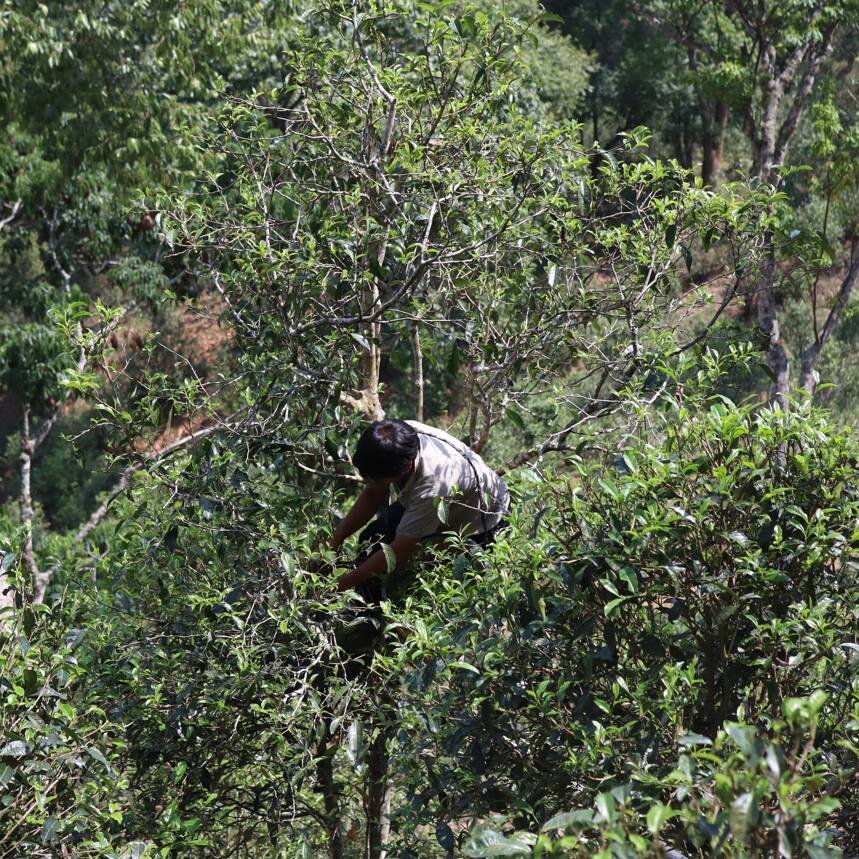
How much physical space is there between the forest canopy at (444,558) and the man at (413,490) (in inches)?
4.6

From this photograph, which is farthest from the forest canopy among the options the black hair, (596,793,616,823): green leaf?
the black hair

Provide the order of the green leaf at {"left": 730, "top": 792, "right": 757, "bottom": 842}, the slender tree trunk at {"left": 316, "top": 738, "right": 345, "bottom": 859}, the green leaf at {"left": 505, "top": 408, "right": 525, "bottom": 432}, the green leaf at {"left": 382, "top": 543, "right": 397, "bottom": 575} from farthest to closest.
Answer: the green leaf at {"left": 505, "top": 408, "right": 525, "bottom": 432}
the slender tree trunk at {"left": 316, "top": 738, "right": 345, "bottom": 859}
the green leaf at {"left": 382, "top": 543, "right": 397, "bottom": 575}
the green leaf at {"left": 730, "top": 792, "right": 757, "bottom": 842}

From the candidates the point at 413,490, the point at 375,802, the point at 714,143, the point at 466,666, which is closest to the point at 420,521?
the point at 413,490

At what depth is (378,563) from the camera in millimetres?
3645

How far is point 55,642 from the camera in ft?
11.4

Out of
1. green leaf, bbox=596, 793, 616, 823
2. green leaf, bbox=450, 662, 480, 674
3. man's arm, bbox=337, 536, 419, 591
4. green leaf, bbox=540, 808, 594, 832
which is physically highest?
green leaf, bbox=596, 793, 616, 823

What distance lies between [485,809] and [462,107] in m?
2.73

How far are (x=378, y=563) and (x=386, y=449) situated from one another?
38 cm

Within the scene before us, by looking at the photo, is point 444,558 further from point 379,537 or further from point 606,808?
point 606,808

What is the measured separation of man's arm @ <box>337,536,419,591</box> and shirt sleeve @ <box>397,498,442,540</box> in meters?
0.02

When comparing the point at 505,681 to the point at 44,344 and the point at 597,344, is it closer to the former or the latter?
the point at 597,344

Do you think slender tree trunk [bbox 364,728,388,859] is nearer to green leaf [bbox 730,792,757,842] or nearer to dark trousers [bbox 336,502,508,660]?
dark trousers [bbox 336,502,508,660]

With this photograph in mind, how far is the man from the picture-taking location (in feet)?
12.0

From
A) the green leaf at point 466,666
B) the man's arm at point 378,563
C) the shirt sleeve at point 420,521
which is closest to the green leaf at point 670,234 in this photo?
the shirt sleeve at point 420,521
